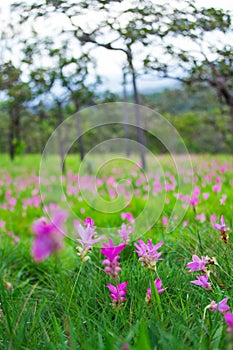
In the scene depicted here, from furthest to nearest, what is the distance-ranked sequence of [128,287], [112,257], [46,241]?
[128,287]
[112,257]
[46,241]

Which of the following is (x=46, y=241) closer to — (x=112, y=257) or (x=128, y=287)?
(x=112, y=257)

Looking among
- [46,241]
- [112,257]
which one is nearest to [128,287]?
[112,257]

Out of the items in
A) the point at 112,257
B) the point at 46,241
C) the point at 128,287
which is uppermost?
the point at 46,241

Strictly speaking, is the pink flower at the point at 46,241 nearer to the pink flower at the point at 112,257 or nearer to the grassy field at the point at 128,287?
the grassy field at the point at 128,287

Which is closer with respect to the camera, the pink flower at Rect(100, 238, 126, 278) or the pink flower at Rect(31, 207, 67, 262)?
the pink flower at Rect(31, 207, 67, 262)

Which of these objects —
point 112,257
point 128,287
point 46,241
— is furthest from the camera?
point 128,287

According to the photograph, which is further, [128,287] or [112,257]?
[128,287]

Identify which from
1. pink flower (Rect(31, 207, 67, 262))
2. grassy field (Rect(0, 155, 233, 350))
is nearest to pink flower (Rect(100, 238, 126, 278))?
grassy field (Rect(0, 155, 233, 350))

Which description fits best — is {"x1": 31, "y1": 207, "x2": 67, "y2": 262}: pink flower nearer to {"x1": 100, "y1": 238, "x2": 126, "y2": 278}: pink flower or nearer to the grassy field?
the grassy field

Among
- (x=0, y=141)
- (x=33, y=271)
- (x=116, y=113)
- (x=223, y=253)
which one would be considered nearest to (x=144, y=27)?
(x=116, y=113)

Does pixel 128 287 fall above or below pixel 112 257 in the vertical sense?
below

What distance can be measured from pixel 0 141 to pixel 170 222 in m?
32.9

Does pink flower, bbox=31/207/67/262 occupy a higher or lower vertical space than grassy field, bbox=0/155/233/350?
higher

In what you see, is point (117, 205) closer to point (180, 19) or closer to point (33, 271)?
point (33, 271)
